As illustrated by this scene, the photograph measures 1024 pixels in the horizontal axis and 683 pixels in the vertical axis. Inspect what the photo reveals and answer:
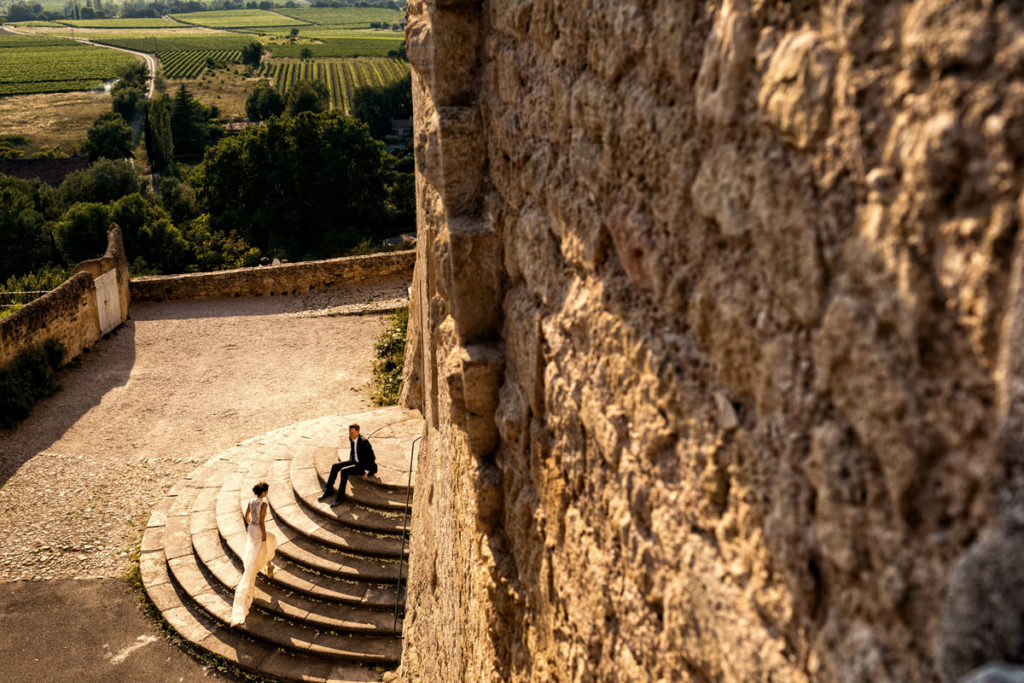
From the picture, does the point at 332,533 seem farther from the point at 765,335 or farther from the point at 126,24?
the point at 126,24

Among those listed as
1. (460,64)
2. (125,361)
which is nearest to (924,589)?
(460,64)

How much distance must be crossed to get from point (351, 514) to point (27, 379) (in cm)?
643

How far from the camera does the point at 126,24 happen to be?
172m

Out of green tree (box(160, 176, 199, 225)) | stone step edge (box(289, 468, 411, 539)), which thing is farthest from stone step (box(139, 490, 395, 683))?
green tree (box(160, 176, 199, 225))

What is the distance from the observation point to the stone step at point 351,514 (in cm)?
809

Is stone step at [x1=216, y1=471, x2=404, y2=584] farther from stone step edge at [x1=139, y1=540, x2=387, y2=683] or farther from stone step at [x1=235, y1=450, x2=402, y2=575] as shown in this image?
stone step edge at [x1=139, y1=540, x2=387, y2=683]

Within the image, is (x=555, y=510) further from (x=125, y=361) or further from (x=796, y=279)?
(x=125, y=361)

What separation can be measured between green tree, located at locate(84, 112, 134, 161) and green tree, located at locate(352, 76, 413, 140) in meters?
14.8

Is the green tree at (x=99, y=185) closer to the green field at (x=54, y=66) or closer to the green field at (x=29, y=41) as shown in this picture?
the green field at (x=54, y=66)

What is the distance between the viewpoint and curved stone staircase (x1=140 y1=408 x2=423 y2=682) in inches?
291

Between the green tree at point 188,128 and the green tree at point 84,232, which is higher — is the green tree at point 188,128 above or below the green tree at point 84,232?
above

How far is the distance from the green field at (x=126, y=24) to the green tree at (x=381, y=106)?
12951cm

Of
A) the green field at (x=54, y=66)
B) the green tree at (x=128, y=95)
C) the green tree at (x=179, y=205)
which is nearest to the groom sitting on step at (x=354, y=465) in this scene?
the green tree at (x=179, y=205)

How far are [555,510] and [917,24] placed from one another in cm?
161
